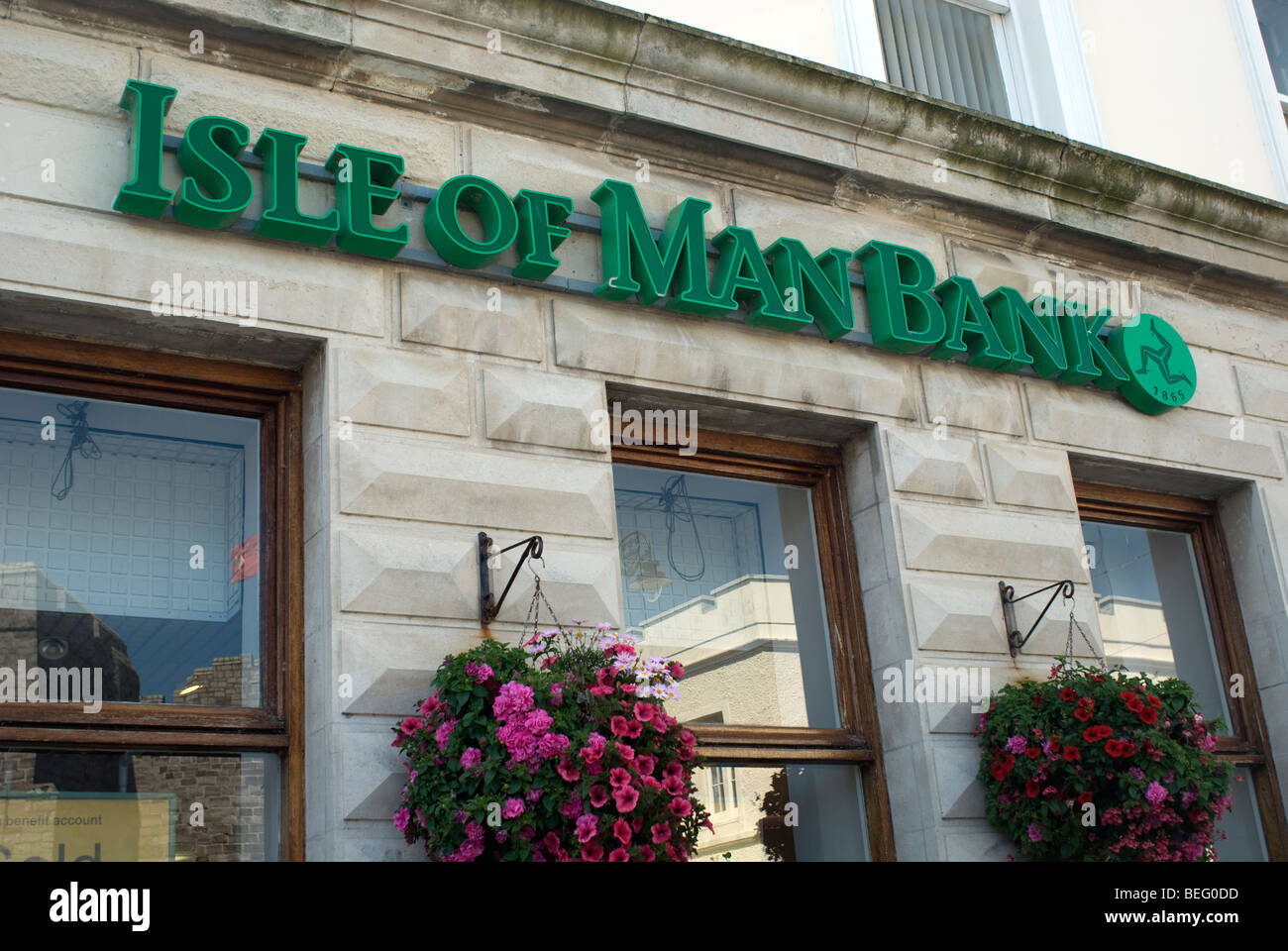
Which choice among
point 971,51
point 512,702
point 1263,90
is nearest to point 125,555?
point 512,702

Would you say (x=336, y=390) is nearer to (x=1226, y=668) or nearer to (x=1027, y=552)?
(x=1027, y=552)

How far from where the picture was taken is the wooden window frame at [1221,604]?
8961 millimetres

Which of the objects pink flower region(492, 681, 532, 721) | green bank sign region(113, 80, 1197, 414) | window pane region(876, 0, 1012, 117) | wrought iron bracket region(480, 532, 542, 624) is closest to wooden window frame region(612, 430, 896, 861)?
green bank sign region(113, 80, 1197, 414)

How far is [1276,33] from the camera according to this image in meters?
12.3

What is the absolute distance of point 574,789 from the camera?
5637 mm

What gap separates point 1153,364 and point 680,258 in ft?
11.0

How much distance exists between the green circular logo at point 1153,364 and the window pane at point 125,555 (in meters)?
5.32

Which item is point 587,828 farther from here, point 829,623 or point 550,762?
point 829,623

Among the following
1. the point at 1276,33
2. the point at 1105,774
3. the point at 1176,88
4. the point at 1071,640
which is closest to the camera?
the point at 1105,774

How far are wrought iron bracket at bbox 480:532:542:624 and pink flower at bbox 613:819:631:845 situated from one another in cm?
125

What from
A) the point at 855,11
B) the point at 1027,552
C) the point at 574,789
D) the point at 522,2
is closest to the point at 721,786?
the point at 574,789

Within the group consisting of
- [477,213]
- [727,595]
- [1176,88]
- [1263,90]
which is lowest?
[727,595]

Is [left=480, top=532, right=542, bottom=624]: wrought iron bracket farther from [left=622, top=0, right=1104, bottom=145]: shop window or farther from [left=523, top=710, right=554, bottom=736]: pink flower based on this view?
[left=622, top=0, right=1104, bottom=145]: shop window

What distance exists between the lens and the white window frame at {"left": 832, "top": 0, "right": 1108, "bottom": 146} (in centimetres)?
1032
